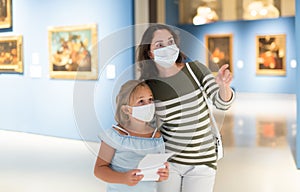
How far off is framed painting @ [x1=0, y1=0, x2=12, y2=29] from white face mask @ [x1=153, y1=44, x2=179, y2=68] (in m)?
7.75

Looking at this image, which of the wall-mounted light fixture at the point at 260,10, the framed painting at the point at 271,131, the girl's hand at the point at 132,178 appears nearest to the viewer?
the girl's hand at the point at 132,178

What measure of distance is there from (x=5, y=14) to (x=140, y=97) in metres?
7.94

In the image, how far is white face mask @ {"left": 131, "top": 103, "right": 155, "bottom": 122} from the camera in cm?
192

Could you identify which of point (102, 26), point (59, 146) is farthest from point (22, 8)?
point (59, 146)

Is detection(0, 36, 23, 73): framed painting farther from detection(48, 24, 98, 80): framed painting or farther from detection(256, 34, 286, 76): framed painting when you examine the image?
detection(256, 34, 286, 76): framed painting

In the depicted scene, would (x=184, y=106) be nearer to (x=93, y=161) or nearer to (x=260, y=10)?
(x=93, y=161)

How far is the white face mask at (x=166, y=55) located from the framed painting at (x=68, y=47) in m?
6.01

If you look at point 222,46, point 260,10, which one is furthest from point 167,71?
point 222,46

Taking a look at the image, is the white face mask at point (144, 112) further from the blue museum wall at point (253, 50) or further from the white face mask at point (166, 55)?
the blue museum wall at point (253, 50)

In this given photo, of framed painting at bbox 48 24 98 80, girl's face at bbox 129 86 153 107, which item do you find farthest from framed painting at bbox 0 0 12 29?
girl's face at bbox 129 86 153 107

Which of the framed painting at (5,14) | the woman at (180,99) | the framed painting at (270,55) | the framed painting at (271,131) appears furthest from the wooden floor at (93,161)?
the framed painting at (270,55)

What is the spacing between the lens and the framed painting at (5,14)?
29.9 ft

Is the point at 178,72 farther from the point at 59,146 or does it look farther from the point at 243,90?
the point at 243,90

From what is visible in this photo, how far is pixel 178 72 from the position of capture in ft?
6.75
